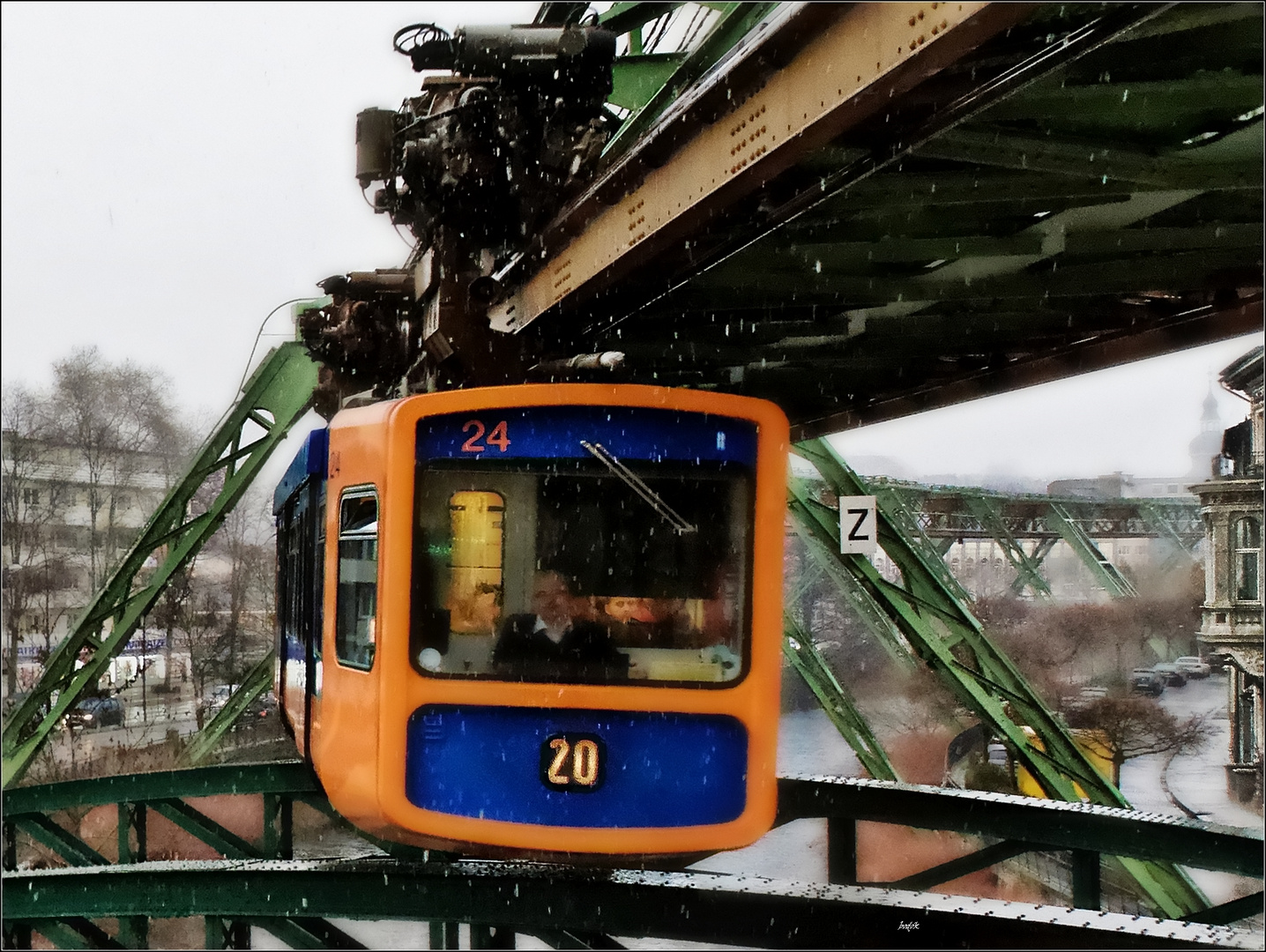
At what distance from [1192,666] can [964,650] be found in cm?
854

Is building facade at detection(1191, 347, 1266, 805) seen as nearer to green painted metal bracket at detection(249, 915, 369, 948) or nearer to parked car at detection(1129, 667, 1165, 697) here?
parked car at detection(1129, 667, 1165, 697)

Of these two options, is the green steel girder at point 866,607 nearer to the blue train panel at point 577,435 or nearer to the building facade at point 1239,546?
the building facade at point 1239,546

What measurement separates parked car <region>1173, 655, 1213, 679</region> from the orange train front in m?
14.8

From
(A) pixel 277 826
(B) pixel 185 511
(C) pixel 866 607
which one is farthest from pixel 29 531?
(A) pixel 277 826

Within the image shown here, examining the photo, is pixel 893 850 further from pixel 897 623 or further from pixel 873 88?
pixel 873 88

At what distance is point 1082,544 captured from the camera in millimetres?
15297

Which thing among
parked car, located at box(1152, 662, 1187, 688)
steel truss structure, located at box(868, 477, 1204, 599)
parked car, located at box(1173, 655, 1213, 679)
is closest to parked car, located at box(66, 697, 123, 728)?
steel truss structure, located at box(868, 477, 1204, 599)

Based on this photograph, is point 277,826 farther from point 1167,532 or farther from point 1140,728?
point 1140,728

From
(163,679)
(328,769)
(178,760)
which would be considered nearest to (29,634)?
(163,679)

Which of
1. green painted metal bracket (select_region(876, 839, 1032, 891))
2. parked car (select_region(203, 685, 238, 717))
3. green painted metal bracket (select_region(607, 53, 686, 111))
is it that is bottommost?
parked car (select_region(203, 685, 238, 717))

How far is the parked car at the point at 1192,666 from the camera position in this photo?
17906 millimetres

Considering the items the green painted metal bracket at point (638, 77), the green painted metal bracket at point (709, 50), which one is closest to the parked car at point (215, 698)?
the green painted metal bracket at point (638, 77)

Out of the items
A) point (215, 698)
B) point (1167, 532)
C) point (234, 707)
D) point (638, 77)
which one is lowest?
point (215, 698)

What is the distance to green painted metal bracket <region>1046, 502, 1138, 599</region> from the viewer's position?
15312 mm
